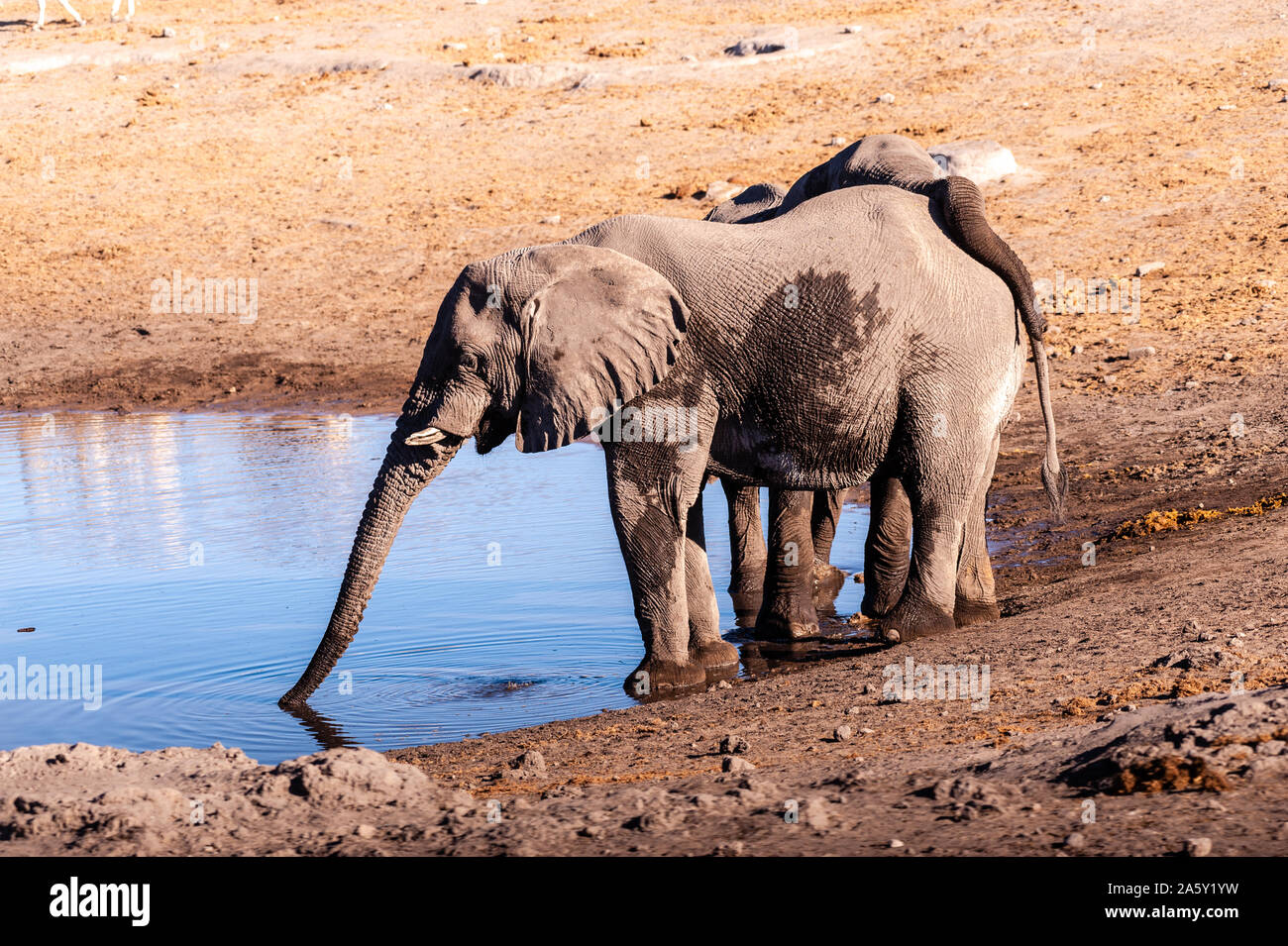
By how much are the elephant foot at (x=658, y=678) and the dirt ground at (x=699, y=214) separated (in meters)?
0.31

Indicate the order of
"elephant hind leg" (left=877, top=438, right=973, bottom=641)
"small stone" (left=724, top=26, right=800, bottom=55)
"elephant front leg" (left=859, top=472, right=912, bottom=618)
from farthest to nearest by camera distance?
1. "small stone" (left=724, top=26, right=800, bottom=55)
2. "elephant front leg" (left=859, top=472, right=912, bottom=618)
3. "elephant hind leg" (left=877, top=438, right=973, bottom=641)

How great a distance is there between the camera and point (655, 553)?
7.13 meters

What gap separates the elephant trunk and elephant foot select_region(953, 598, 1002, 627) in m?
2.72

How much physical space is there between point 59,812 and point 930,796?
2.49 meters

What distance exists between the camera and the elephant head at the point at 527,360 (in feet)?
22.1

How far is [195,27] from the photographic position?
28328 millimetres

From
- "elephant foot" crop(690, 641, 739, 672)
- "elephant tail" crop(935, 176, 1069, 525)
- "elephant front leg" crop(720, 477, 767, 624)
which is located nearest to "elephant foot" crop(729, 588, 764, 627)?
"elephant front leg" crop(720, 477, 767, 624)

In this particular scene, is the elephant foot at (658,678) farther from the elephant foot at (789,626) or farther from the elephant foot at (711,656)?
the elephant foot at (789,626)

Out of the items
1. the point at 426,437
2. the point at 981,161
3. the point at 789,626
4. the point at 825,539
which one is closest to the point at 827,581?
the point at 825,539

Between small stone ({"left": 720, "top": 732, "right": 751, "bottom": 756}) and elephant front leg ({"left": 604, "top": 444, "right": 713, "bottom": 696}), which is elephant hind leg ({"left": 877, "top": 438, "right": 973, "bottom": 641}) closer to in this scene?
elephant front leg ({"left": 604, "top": 444, "right": 713, "bottom": 696})

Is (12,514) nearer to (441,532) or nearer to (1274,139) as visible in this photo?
(441,532)

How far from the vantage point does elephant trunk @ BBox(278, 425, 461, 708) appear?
682 centimetres

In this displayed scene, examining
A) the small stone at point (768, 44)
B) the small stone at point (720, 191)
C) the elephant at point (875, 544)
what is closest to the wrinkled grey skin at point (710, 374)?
the elephant at point (875, 544)
